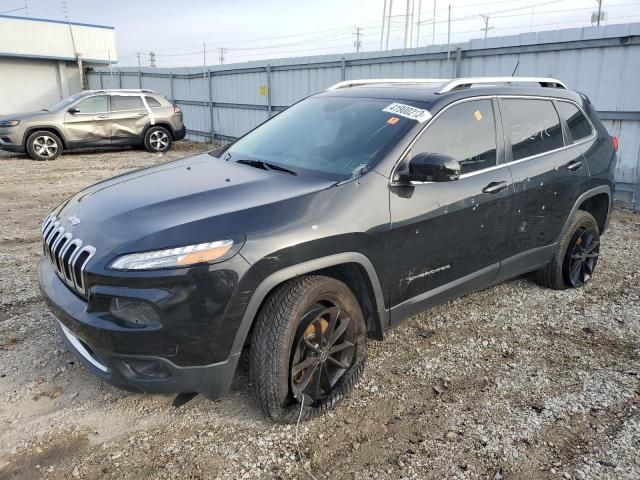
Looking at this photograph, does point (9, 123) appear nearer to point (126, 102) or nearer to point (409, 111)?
point (126, 102)

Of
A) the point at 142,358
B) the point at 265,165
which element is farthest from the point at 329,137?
the point at 142,358

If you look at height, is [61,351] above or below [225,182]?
below

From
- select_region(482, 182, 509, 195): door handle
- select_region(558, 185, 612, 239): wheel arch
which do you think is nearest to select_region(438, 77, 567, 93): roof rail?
select_region(482, 182, 509, 195): door handle

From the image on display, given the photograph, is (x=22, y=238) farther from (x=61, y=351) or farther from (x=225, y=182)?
(x=225, y=182)

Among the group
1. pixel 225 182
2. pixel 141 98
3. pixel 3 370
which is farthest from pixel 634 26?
pixel 141 98

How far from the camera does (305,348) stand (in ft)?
8.89

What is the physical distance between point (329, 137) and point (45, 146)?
36.3 feet

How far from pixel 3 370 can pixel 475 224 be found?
125 inches

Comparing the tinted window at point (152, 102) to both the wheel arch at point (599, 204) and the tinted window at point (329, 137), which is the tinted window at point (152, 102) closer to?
the tinted window at point (329, 137)

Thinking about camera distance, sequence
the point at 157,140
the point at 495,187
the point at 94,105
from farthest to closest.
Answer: the point at 157,140
the point at 94,105
the point at 495,187

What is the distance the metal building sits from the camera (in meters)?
26.0

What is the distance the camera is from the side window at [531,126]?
377cm

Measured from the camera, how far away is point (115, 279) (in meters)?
2.30

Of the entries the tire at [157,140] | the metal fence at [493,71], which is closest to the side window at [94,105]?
the tire at [157,140]
